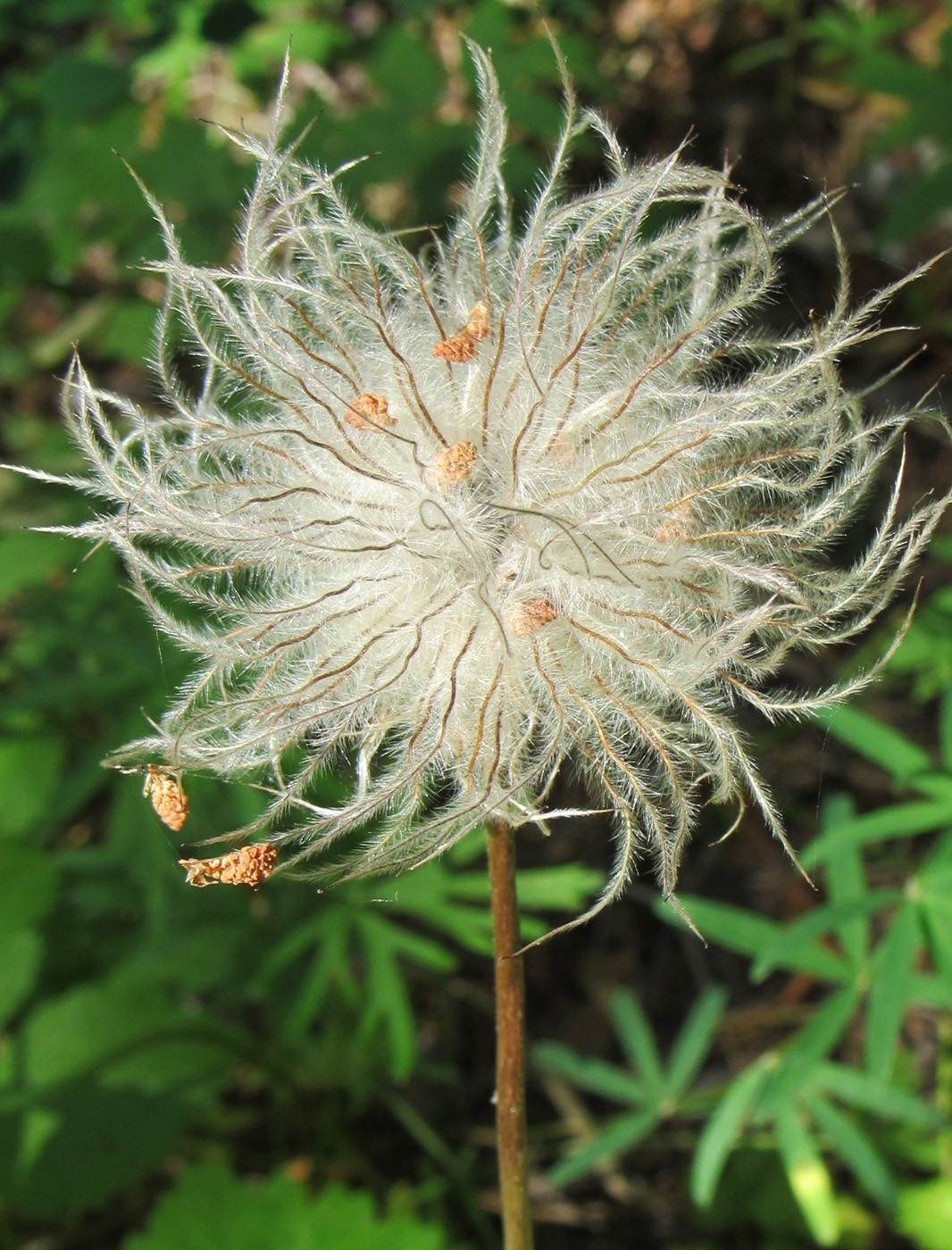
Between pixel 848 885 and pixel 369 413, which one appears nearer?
pixel 369 413

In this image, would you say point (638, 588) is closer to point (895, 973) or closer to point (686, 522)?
point (686, 522)

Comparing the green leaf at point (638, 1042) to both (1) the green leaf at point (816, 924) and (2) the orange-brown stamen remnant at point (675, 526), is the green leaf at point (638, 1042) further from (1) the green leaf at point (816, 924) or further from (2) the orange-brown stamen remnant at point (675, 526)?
(2) the orange-brown stamen remnant at point (675, 526)

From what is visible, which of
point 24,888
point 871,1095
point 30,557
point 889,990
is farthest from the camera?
point 30,557

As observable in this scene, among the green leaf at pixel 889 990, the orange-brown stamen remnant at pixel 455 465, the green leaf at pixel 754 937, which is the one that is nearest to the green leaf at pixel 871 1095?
the green leaf at pixel 754 937

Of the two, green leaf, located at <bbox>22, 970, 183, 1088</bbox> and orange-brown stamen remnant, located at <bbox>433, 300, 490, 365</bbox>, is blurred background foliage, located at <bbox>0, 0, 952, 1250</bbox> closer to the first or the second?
green leaf, located at <bbox>22, 970, 183, 1088</bbox>

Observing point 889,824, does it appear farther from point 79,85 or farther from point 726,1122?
point 79,85

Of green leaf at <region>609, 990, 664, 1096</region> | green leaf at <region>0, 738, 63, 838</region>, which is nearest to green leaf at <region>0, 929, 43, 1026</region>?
green leaf at <region>0, 738, 63, 838</region>

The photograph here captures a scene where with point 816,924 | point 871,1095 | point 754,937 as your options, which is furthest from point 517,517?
point 871,1095
